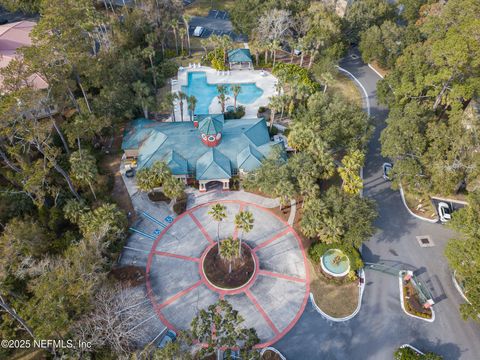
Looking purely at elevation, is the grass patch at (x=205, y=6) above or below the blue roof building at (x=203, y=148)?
above

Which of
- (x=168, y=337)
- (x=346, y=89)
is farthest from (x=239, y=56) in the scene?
(x=168, y=337)

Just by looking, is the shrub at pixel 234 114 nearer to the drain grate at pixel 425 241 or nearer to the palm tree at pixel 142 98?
the palm tree at pixel 142 98

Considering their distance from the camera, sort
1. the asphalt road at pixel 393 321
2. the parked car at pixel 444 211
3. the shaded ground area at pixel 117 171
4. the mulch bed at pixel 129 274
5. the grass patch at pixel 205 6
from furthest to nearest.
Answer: the grass patch at pixel 205 6, the shaded ground area at pixel 117 171, the parked car at pixel 444 211, the mulch bed at pixel 129 274, the asphalt road at pixel 393 321

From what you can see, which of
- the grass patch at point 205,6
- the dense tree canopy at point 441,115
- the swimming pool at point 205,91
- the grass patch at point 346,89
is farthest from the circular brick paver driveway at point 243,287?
the grass patch at point 205,6

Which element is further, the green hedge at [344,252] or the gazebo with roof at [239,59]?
the gazebo with roof at [239,59]

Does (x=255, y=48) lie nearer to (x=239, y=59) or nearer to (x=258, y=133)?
(x=239, y=59)

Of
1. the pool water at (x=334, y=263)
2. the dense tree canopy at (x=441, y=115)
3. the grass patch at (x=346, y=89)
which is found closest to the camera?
the pool water at (x=334, y=263)
